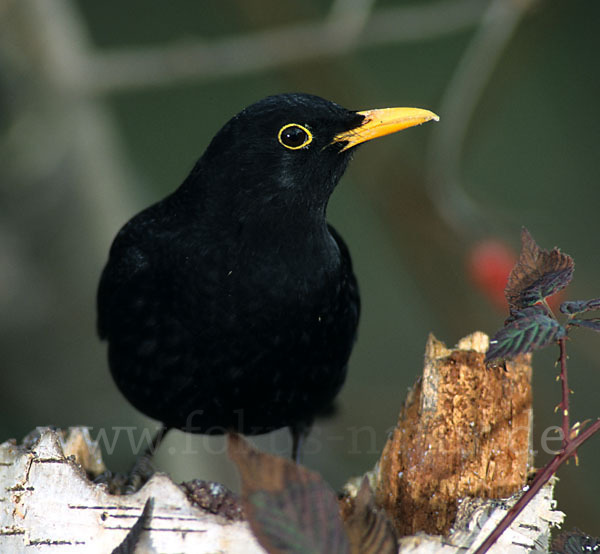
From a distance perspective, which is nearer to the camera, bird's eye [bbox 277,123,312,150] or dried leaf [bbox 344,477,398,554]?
dried leaf [bbox 344,477,398,554]

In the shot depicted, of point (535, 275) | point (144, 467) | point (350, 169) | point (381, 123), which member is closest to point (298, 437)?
point (144, 467)

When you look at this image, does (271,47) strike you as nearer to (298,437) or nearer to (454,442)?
(298,437)

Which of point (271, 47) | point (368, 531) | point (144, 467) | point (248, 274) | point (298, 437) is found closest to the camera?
point (368, 531)

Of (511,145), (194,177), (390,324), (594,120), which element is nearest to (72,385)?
(390,324)

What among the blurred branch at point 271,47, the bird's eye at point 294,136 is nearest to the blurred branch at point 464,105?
the blurred branch at point 271,47

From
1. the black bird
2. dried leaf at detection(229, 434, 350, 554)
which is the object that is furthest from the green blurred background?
dried leaf at detection(229, 434, 350, 554)

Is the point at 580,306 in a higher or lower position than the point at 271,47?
lower

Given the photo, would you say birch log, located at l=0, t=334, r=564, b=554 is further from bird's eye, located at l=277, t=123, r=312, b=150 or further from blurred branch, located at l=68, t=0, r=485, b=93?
blurred branch, located at l=68, t=0, r=485, b=93

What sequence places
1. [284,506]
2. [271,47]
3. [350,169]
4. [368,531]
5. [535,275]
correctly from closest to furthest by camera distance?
1. [284,506]
2. [368,531]
3. [535,275]
4. [271,47]
5. [350,169]
